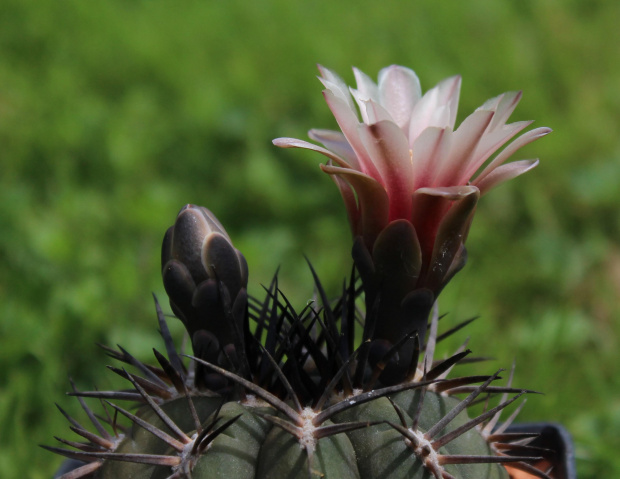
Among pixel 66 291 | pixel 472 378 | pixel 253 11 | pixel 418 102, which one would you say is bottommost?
pixel 66 291

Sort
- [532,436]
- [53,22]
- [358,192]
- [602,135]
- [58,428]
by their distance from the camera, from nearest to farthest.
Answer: [358,192], [532,436], [58,428], [602,135], [53,22]

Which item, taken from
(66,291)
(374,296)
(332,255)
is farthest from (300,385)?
(332,255)

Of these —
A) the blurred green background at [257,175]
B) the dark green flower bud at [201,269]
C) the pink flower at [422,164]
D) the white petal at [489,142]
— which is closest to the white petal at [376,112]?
the pink flower at [422,164]

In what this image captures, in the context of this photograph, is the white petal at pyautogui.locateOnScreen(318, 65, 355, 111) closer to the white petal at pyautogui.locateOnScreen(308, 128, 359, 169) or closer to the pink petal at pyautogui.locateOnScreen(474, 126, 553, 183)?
the white petal at pyautogui.locateOnScreen(308, 128, 359, 169)

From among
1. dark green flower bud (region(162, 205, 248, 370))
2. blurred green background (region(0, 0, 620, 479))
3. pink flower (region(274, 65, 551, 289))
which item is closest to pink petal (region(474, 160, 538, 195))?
pink flower (region(274, 65, 551, 289))

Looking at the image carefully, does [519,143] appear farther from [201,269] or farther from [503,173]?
[201,269]

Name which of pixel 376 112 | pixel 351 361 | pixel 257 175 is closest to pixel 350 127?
pixel 376 112

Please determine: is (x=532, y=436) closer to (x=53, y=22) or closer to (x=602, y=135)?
(x=602, y=135)

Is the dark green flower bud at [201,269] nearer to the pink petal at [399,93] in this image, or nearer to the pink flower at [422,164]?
the pink flower at [422,164]
